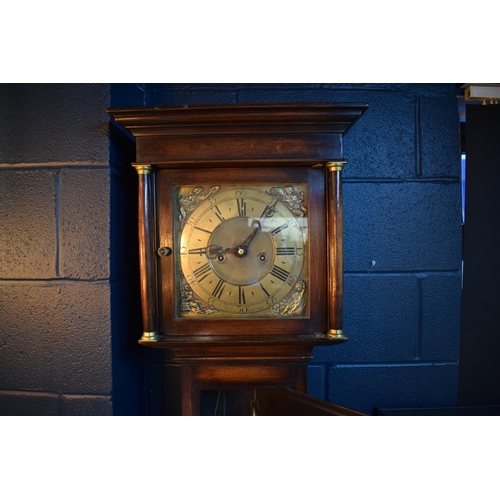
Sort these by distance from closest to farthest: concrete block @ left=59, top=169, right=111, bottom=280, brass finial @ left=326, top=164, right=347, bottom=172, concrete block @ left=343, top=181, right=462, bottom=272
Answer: brass finial @ left=326, top=164, right=347, bottom=172 → concrete block @ left=59, top=169, right=111, bottom=280 → concrete block @ left=343, top=181, right=462, bottom=272

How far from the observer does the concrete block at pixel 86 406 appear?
47.1 inches

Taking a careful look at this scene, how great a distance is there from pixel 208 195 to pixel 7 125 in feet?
2.58

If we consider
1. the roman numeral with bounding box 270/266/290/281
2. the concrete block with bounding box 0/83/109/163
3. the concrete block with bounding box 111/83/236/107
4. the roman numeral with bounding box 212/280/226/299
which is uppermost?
the concrete block with bounding box 111/83/236/107

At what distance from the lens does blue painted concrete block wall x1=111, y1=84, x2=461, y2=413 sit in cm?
143

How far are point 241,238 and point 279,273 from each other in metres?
0.18

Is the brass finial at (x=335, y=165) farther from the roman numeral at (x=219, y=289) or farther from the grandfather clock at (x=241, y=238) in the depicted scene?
the roman numeral at (x=219, y=289)

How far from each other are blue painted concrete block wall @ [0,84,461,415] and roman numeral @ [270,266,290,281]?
1.40ft

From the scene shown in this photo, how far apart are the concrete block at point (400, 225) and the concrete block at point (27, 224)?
1.15 meters

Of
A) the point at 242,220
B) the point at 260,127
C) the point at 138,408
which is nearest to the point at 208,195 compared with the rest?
the point at 242,220

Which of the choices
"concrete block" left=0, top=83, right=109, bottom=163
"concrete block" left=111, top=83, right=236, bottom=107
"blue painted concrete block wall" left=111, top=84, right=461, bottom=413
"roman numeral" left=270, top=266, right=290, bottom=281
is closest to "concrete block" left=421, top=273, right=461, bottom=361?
"blue painted concrete block wall" left=111, top=84, right=461, bottom=413

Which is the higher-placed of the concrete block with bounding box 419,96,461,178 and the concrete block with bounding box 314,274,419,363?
the concrete block with bounding box 419,96,461,178

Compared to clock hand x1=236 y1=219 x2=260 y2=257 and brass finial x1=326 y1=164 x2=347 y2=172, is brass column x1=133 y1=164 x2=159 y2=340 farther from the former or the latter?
brass finial x1=326 y1=164 x2=347 y2=172

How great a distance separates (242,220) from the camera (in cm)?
113

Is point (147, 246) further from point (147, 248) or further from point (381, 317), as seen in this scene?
point (381, 317)
